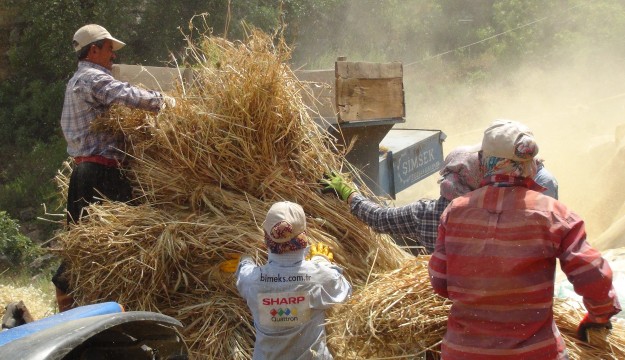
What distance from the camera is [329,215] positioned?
4.40 metres

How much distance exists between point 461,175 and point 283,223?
0.84m

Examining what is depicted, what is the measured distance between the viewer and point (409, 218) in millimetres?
3906

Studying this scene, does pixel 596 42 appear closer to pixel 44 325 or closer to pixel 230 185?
pixel 230 185

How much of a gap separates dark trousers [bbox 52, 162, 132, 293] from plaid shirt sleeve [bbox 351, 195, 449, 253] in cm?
145

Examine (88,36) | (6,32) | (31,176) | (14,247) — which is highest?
(88,36)

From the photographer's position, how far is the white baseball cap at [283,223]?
134 inches

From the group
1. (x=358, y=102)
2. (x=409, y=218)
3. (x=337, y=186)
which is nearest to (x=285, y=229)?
(x=409, y=218)

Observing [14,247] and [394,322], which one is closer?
[394,322]

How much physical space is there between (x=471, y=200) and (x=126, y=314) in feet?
4.21

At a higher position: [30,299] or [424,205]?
[424,205]

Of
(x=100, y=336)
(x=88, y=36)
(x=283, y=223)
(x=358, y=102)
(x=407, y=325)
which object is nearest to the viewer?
(x=100, y=336)

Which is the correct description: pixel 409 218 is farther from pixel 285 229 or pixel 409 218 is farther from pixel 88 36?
pixel 88 36

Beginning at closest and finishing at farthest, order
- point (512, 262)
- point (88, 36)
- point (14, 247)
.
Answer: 1. point (512, 262)
2. point (88, 36)
3. point (14, 247)

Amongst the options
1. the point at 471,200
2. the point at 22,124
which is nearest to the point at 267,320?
the point at 471,200
